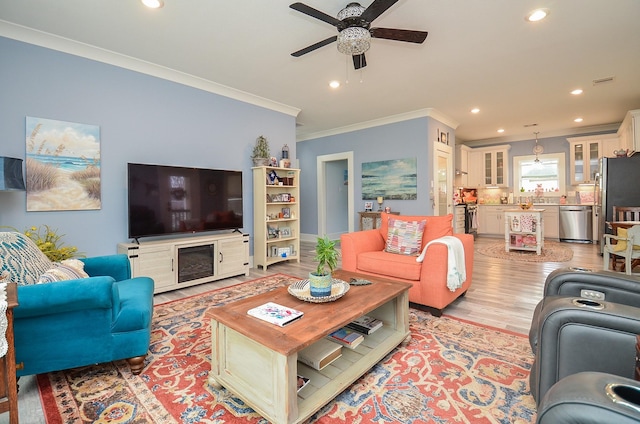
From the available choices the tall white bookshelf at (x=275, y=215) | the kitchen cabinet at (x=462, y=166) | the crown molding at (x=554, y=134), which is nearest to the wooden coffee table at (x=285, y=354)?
the tall white bookshelf at (x=275, y=215)

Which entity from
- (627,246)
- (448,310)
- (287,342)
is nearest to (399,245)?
(448,310)

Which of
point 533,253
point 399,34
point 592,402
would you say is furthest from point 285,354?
point 533,253

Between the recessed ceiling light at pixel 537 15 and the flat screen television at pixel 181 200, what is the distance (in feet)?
12.0

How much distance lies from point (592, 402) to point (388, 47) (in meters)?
3.36

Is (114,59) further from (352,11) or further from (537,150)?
(537,150)

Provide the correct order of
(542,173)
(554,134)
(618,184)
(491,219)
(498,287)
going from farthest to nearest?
(491,219)
(542,173)
(554,134)
(618,184)
(498,287)

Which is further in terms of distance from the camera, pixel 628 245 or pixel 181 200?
pixel 181 200

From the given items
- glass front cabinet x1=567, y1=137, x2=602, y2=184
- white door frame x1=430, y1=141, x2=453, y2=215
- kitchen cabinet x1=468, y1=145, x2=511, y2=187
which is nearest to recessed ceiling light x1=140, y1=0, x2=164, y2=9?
white door frame x1=430, y1=141, x2=453, y2=215

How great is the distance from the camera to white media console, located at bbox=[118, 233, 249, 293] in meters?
3.27

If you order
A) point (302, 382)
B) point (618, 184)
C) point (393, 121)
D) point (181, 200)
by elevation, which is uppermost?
point (393, 121)

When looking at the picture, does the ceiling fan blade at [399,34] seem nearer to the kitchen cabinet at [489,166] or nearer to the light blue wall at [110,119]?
the light blue wall at [110,119]

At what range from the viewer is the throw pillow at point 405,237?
3.18 metres

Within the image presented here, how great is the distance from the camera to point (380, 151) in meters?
6.11

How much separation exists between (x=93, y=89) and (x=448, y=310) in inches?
169
